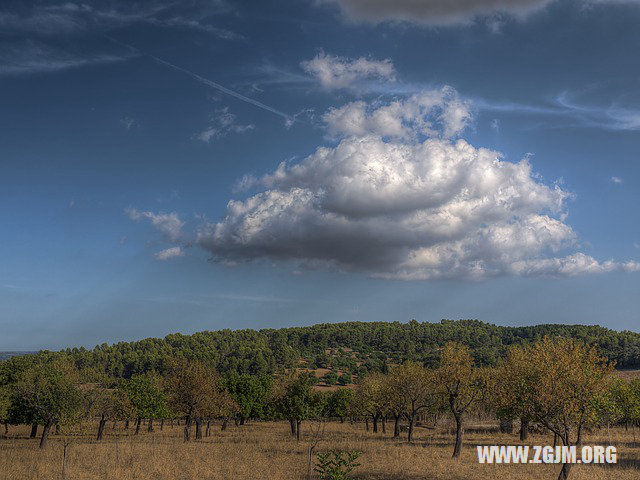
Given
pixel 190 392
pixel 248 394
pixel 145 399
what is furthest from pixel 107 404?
pixel 248 394

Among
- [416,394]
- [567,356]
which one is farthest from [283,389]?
[567,356]

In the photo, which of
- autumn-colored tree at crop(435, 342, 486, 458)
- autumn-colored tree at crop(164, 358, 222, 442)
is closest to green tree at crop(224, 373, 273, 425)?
autumn-colored tree at crop(164, 358, 222, 442)

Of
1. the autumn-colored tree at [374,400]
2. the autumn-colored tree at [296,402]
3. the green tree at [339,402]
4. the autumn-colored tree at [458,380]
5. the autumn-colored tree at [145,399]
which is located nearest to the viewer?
the autumn-colored tree at [458,380]

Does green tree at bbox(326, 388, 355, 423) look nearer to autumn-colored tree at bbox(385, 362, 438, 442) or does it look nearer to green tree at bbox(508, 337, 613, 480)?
autumn-colored tree at bbox(385, 362, 438, 442)

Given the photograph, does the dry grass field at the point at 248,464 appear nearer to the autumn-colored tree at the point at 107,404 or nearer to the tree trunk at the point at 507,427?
the autumn-colored tree at the point at 107,404

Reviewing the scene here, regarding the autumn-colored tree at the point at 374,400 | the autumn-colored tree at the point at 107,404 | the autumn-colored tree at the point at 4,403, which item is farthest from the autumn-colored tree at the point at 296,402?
the autumn-colored tree at the point at 4,403

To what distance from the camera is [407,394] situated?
66.4 metres

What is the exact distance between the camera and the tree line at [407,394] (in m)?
29.1

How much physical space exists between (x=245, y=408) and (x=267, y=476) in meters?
65.2

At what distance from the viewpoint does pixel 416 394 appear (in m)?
65.1

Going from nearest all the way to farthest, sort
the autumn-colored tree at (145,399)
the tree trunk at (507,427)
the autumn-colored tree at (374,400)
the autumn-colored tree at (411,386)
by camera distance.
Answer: the autumn-colored tree at (411,386) < the tree trunk at (507,427) < the autumn-colored tree at (374,400) < the autumn-colored tree at (145,399)

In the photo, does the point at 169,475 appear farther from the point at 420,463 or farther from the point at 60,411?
the point at 60,411

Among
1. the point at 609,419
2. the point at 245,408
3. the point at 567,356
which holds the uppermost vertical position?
the point at 567,356

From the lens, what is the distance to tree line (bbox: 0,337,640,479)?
29125mm
